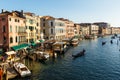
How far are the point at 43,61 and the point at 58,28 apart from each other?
48.7 metres

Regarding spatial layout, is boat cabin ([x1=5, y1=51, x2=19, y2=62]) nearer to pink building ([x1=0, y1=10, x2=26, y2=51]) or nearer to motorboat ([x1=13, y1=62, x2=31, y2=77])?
pink building ([x1=0, y1=10, x2=26, y2=51])

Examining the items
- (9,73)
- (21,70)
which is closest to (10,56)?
(21,70)

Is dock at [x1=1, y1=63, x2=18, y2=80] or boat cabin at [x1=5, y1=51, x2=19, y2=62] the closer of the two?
dock at [x1=1, y1=63, x2=18, y2=80]

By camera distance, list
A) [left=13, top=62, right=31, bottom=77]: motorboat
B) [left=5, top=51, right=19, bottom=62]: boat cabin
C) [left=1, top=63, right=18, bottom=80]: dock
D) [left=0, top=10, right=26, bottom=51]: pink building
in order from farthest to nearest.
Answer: [left=0, top=10, right=26, bottom=51]: pink building < [left=5, top=51, right=19, bottom=62]: boat cabin < [left=13, top=62, right=31, bottom=77]: motorboat < [left=1, top=63, right=18, bottom=80]: dock

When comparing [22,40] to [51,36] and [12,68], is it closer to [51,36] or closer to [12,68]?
[12,68]

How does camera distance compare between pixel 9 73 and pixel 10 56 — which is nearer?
pixel 9 73

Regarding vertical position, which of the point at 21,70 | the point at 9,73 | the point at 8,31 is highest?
the point at 8,31

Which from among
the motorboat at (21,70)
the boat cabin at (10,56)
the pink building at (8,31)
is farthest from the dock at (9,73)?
the pink building at (8,31)

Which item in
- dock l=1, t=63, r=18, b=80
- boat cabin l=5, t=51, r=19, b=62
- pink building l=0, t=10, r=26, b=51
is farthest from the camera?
pink building l=0, t=10, r=26, b=51

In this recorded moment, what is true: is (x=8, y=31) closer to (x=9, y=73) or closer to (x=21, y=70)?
(x=21, y=70)

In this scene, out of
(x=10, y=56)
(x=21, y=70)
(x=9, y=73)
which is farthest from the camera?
(x=10, y=56)

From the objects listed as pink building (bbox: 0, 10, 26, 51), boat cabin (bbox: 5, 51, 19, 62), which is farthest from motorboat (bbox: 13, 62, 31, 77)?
pink building (bbox: 0, 10, 26, 51)

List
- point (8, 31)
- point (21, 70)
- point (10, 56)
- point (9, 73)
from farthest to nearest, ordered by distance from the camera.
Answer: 1. point (8, 31)
2. point (10, 56)
3. point (21, 70)
4. point (9, 73)

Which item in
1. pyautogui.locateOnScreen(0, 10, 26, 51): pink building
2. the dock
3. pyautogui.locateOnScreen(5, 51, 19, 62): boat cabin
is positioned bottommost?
the dock
